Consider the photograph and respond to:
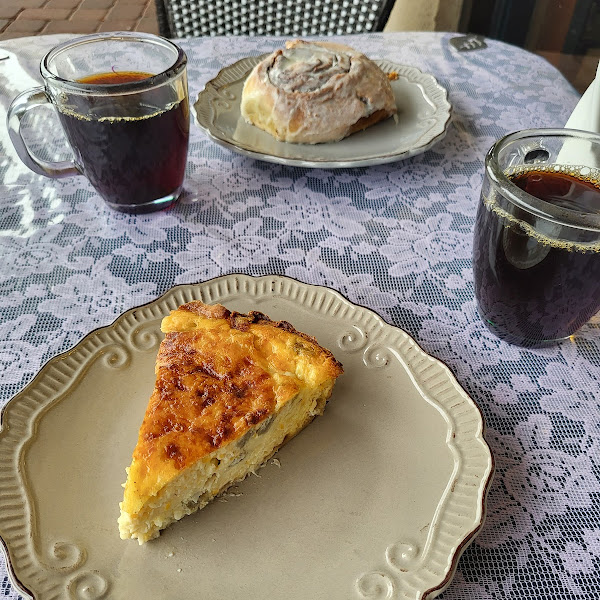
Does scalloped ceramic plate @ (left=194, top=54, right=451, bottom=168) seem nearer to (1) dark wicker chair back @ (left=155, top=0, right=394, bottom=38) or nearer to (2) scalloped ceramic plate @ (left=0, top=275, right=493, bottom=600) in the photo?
(2) scalloped ceramic plate @ (left=0, top=275, right=493, bottom=600)

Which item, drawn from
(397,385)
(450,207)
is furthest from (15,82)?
(397,385)

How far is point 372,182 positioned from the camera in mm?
1470

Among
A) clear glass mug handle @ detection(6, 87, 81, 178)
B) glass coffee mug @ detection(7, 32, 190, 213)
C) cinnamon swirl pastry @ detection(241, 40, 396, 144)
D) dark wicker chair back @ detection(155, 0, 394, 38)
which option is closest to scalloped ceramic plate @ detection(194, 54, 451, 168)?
cinnamon swirl pastry @ detection(241, 40, 396, 144)

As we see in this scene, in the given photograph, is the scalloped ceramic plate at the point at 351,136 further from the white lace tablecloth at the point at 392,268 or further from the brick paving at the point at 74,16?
the brick paving at the point at 74,16

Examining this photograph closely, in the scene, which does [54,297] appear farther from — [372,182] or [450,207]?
[450,207]

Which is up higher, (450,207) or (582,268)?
(582,268)

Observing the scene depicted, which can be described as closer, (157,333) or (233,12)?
(157,333)

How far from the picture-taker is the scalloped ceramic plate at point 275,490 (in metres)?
0.73

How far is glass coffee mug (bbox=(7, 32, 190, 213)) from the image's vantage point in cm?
116

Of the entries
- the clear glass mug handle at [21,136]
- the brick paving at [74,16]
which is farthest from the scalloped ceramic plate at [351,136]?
the brick paving at [74,16]

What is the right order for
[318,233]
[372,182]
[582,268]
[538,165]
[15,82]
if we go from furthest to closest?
[15,82] → [372,182] → [318,233] → [538,165] → [582,268]

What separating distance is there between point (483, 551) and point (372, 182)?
937 mm

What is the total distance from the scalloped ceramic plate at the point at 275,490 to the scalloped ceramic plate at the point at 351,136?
0.56 meters

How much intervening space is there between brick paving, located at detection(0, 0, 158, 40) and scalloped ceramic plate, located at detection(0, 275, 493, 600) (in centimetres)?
431
